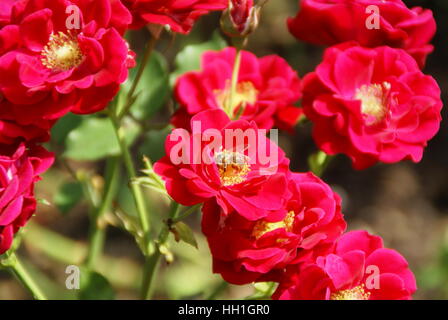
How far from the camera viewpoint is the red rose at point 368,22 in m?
1.08

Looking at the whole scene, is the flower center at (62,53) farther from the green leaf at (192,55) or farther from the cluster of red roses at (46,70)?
the green leaf at (192,55)

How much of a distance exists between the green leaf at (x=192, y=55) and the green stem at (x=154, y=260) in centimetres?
37

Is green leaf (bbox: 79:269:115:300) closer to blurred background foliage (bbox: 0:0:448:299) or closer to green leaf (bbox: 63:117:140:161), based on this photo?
green leaf (bbox: 63:117:140:161)

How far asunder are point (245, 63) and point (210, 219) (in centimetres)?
42

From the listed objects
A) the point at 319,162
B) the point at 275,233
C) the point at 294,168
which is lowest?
the point at 294,168

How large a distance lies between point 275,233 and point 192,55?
1.74ft

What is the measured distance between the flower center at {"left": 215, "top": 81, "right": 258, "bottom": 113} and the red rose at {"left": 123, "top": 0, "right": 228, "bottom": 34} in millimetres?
195

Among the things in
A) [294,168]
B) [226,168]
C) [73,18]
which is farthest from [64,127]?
[294,168]

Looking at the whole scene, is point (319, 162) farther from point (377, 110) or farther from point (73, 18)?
point (73, 18)

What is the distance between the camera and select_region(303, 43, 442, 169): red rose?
106cm

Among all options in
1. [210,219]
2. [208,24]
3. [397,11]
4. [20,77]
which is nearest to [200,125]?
[210,219]

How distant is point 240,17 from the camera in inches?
40.6

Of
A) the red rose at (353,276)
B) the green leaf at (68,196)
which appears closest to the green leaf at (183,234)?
the red rose at (353,276)

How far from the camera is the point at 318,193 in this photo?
0.94m
